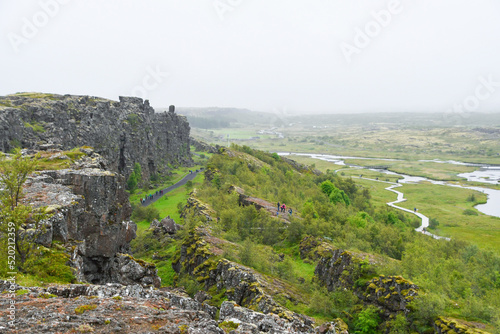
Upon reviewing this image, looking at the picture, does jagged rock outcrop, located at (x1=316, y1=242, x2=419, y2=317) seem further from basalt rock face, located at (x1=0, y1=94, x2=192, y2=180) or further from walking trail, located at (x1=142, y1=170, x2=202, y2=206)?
walking trail, located at (x1=142, y1=170, x2=202, y2=206)

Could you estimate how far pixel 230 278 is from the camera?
33906 mm

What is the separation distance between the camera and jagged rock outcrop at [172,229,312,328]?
27.7 m

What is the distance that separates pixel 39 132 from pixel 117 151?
2938 cm

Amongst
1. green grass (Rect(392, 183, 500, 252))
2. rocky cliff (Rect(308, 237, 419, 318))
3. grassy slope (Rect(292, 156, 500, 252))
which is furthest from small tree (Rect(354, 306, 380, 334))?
grassy slope (Rect(292, 156, 500, 252))

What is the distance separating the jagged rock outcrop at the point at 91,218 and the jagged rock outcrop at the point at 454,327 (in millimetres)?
26956

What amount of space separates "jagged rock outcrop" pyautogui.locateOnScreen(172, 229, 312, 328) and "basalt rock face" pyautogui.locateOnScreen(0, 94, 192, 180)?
27.9m

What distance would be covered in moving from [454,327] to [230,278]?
20.7 meters

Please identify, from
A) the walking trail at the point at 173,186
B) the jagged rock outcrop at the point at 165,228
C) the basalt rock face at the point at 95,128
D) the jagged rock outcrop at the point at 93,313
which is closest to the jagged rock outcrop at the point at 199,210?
the jagged rock outcrop at the point at 165,228

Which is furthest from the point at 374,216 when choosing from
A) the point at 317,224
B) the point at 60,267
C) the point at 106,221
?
the point at 60,267

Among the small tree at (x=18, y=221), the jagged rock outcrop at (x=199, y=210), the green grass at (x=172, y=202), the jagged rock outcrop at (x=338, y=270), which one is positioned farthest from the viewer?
the green grass at (x=172, y=202)

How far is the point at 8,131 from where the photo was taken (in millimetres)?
66188

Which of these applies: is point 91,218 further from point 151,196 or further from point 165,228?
point 151,196

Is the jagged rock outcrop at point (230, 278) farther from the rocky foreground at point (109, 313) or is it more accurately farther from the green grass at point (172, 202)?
the green grass at point (172, 202)

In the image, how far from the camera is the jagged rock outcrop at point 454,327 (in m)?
23.8
